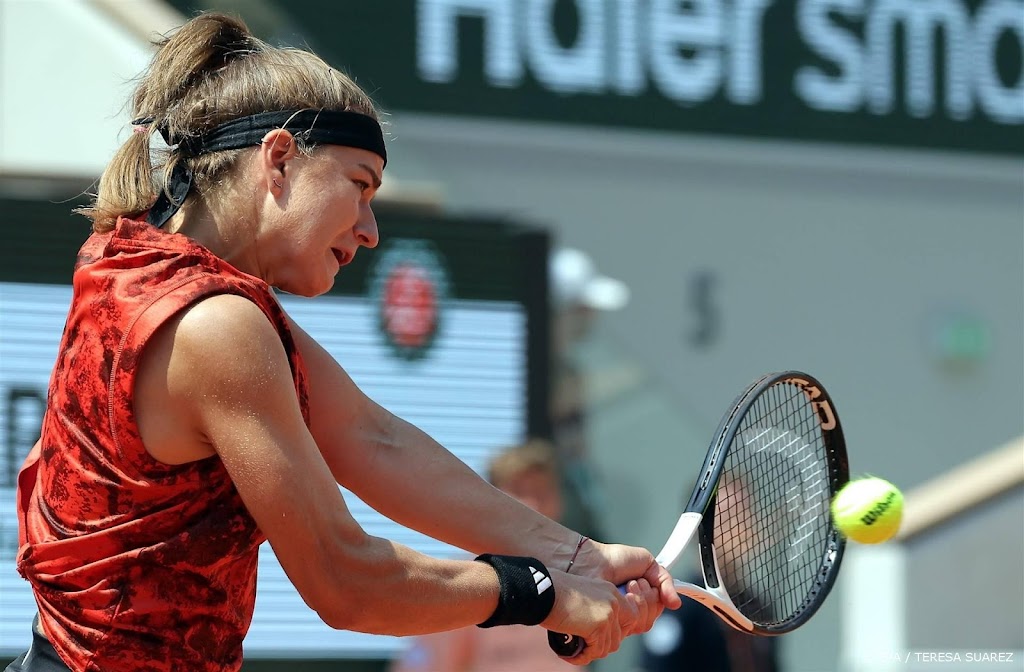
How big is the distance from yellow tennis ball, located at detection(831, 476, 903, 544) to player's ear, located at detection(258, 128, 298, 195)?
1.40 meters

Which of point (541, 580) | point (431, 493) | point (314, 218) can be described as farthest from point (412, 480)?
point (314, 218)

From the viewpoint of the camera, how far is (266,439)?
2.12 m

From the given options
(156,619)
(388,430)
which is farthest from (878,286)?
(156,619)

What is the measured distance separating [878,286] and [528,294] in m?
3.84

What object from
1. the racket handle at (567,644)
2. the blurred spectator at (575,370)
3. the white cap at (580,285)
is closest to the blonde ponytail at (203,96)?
the racket handle at (567,644)

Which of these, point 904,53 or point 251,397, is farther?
point 904,53

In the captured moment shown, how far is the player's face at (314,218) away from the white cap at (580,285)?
17.0ft

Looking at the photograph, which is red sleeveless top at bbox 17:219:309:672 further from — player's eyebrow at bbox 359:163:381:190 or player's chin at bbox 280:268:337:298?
player's eyebrow at bbox 359:163:381:190

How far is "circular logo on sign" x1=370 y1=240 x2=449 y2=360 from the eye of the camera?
630cm

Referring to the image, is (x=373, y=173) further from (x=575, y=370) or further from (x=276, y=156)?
(x=575, y=370)

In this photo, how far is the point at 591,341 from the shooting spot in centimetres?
840

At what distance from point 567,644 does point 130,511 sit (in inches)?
29.2

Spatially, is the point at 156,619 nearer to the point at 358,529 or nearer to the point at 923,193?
the point at 358,529

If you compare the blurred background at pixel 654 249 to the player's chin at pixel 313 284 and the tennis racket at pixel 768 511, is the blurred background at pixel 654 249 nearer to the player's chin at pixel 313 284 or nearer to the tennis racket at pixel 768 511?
the tennis racket at pixel 768 511
